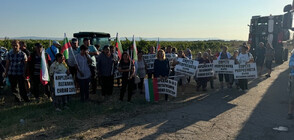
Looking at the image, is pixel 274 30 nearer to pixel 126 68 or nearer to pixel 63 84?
pixel 126 68

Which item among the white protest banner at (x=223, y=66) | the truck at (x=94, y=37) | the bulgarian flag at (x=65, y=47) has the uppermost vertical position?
the truck at (x=94, y=37)

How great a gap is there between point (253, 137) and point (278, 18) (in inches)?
537

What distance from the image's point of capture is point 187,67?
28.7 ft

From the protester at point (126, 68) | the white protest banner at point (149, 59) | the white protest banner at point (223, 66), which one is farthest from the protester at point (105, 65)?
the white protest banner at point (223, 66)

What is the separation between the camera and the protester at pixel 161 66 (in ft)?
25.9

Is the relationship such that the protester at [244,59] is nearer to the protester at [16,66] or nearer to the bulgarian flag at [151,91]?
the bulgarian flag at [151,91]

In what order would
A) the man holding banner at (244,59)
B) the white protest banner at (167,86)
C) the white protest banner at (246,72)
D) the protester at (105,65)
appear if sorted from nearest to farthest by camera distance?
the protester at (105,65) → the white protest banner at (167,86) → the white protest banner at (246,72) → the man holding banner at (244,59)

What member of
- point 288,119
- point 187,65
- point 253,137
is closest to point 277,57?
point 187,65

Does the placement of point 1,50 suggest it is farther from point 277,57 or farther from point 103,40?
point 277,57

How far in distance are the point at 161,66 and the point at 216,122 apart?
275 centimetres

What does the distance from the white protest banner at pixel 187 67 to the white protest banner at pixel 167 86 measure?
41.6 inches

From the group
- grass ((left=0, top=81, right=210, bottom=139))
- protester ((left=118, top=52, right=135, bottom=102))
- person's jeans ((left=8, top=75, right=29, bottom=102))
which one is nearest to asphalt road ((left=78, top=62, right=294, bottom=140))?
grass ((left=0, top=81, right=210, bottom=139))

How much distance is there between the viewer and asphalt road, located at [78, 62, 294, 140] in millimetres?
5121

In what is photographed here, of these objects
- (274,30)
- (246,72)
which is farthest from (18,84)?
(274,30)
